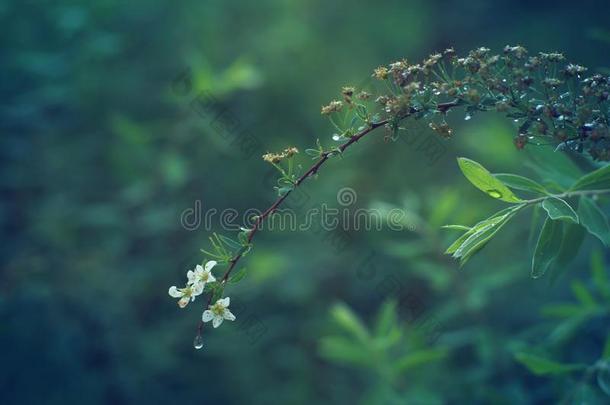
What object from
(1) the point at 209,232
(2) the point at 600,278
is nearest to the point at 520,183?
(2) the point at 600,278

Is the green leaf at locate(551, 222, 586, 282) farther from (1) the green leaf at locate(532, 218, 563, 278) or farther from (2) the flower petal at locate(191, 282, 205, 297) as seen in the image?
(2) the flower petal at locate(191, 282, 205, 297)

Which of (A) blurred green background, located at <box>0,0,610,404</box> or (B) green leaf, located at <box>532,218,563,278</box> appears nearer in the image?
(B) green leaf, located at <box>532,218,563,278</box>

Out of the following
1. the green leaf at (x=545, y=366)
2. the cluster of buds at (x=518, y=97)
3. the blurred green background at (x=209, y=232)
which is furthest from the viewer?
the blurred green background at (x=209, y=232)

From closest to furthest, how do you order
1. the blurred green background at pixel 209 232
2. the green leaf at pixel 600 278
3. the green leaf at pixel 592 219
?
the green leaf at pixel 592 219 → the green leaf at pixel 600 278 → the blurred green background at pixel 209 232

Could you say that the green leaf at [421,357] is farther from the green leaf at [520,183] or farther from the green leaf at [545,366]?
the green leaf at [520,183]

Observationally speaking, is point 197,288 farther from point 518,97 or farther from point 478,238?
point 518,97

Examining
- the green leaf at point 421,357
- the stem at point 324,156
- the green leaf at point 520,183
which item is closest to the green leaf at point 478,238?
the green leaf at point 520,183

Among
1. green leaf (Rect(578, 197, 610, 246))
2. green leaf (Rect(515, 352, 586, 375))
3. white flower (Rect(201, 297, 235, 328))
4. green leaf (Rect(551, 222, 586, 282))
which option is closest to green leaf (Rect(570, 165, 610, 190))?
green leaf (Rect(578, 197, 610, 246))
